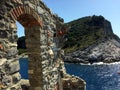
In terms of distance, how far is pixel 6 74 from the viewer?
234 inches

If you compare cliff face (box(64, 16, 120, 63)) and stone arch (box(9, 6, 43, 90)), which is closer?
stone arch (box(9, 6, 43, 90))

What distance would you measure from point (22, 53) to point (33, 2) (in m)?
134

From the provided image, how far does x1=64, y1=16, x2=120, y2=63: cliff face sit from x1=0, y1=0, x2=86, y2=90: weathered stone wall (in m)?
97.6

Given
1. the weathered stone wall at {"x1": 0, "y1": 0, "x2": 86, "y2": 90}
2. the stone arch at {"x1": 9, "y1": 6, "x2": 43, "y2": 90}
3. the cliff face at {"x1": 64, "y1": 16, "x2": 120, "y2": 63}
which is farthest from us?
the cliff face at {"x1": 64, "y1": 16, "x2": 120, "y2": 63}

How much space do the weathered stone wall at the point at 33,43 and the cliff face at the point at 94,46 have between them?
320 ft

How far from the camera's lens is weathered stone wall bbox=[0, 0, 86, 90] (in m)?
6.01

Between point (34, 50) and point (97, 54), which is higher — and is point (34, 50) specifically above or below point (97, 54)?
above

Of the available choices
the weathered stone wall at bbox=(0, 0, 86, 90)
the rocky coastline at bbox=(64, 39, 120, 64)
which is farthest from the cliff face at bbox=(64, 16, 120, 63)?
the weathered stone wall at bbox=(0, 0, 86, 90)

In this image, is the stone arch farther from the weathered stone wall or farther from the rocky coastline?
the rocky coastline

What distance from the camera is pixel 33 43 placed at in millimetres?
8727

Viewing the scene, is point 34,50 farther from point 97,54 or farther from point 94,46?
point 94,46

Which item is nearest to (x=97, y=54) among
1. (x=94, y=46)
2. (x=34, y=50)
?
(x=94, y=46)

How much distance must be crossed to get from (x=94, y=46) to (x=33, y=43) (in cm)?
11064

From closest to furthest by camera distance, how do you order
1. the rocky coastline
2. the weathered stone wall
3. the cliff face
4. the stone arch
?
the weathered stone wall
the stone arch
the rocky coastline
the cliff face
